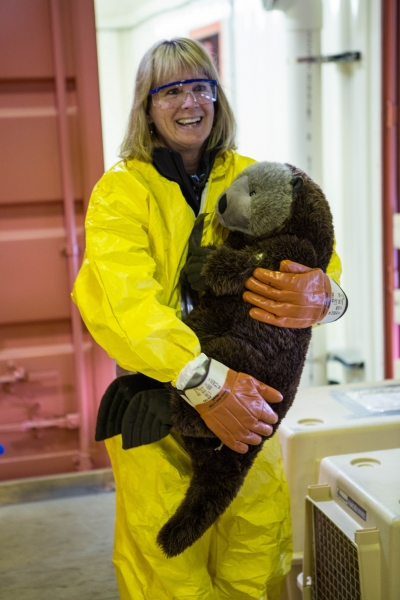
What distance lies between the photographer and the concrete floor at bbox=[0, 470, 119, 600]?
1981 millimetres

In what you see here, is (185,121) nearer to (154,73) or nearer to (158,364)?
(154,73)

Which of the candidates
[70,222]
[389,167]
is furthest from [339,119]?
[70,222]

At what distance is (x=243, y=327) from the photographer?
1.39 m

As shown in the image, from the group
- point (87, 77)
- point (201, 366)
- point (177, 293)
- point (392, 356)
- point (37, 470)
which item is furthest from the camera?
point (392, 356)

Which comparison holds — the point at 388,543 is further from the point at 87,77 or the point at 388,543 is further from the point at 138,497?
the point at 87,77

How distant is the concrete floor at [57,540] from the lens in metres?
1.98

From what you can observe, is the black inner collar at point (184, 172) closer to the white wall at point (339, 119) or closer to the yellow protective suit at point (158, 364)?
the yellow protective suit at point (158, 364)

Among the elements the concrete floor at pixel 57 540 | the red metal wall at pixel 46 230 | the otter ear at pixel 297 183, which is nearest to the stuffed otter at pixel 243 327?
the otter ear at pixel 297 183

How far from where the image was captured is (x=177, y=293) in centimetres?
154

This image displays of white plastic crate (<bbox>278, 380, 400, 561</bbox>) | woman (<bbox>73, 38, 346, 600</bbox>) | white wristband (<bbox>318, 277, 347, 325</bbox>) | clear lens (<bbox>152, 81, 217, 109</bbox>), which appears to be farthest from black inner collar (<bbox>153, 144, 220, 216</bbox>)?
white plastic crate (<bbox>278, 380, 400, 561</bbox>)

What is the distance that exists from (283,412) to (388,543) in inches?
13.6

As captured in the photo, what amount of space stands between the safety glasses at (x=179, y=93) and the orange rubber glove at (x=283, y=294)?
1.52 ft

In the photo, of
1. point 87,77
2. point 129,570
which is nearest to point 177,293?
point 129,570

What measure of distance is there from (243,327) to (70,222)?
1170 millimetres
